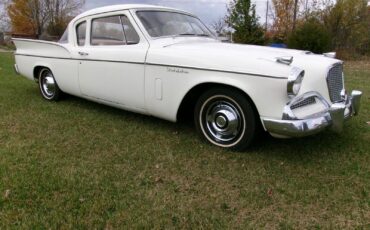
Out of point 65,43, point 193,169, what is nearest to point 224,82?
point 193,169

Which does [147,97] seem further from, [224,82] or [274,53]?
[274,53]

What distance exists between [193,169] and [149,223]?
0.99m

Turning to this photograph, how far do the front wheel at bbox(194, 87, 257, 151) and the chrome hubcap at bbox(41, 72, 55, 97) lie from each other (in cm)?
310

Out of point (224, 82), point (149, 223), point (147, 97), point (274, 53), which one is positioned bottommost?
point (149, 223)

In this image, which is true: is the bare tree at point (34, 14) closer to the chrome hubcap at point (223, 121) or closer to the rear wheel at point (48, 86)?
the rear wheel at point (48, 86)

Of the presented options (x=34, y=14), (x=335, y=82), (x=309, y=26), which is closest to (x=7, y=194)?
(x=335, y=82)

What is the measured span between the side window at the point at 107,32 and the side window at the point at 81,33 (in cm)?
22

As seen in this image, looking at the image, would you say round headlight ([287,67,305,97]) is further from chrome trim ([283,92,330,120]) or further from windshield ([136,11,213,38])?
windshield ([136,11,213,38])

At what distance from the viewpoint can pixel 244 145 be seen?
394 cm

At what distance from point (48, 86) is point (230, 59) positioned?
147 inches

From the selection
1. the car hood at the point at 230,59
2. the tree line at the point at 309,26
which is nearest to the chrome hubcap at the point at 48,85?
the car hood at the point at 230,59

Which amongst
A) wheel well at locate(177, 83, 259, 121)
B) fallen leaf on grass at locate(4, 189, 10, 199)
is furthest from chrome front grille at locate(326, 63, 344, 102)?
fallen leaf on grass at locate(4, 189, 10, 199)

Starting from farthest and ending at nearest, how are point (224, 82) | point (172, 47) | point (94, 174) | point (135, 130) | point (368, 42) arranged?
A: 1. point (368, 42)
2. point (135, 130)
3. point (172, 47)
4. point (224, 82)
5. point (94, 174)

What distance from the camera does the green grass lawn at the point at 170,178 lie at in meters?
2.83
